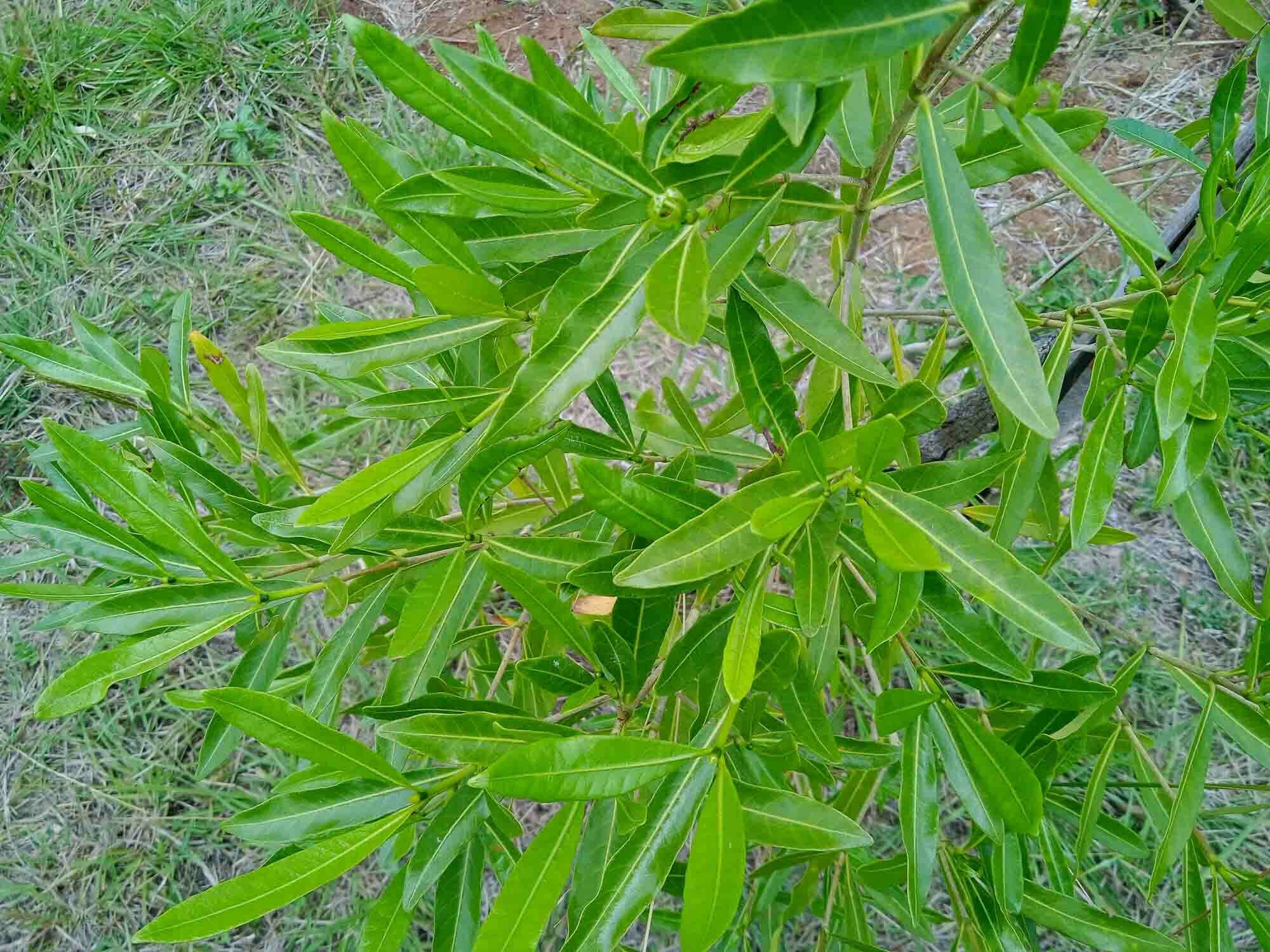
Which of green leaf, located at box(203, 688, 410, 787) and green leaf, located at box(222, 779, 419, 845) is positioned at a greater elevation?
green leaf, located at box(203, 688, 410, 787)

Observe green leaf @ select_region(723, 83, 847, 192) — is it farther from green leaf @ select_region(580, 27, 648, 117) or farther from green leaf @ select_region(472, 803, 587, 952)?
green leaf @ select_region(580, 27, 648, 117)

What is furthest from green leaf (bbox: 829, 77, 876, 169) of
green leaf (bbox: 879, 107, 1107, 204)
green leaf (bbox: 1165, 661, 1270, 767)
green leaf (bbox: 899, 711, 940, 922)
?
green leaf (bbox: 1165, 661, 1270, 767)

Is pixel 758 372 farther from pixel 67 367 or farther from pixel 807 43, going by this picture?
pixel 67 367

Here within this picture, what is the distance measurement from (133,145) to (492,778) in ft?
9.21

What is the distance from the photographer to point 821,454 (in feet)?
2.01

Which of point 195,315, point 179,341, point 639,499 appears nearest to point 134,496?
point 639,499

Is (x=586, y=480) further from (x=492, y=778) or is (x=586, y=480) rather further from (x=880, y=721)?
(x=880, y=721)

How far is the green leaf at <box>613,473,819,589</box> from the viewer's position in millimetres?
591

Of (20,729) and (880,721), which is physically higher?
(880,721)

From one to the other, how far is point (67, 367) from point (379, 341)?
0.59 meters

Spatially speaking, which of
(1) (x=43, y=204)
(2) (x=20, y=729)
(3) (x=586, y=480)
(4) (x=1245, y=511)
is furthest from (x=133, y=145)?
(4) (x=1245, y=511)

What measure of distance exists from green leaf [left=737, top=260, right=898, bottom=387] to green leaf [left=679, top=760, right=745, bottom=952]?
36 cm

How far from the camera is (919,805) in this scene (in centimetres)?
81

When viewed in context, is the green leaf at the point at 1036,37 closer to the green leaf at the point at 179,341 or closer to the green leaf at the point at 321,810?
the green leaf at the point at 321,810
